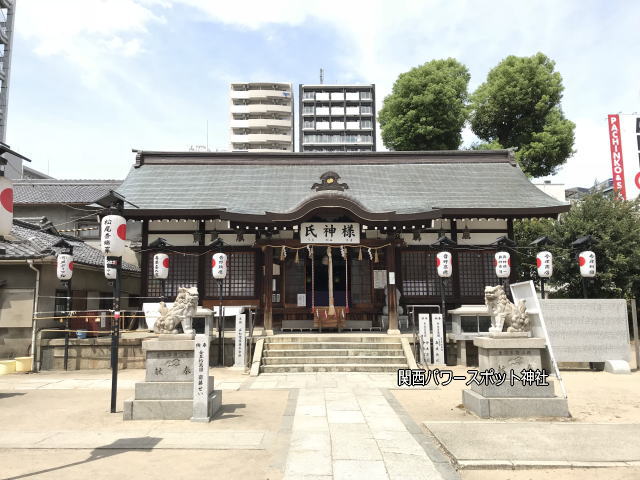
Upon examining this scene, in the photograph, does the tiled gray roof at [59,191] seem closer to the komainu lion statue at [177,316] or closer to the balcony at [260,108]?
the komainu lion statue at [177,316]

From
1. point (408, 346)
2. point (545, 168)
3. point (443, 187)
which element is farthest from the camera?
point (545, 168)

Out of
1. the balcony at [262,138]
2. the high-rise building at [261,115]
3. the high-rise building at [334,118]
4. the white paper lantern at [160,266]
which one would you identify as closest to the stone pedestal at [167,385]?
the white paper lantern at [160,266]

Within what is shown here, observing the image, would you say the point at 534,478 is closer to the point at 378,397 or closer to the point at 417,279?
the point at 378,397

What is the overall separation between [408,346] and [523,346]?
5810 millimetres

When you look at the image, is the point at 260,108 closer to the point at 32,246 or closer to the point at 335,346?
the point at 32,246

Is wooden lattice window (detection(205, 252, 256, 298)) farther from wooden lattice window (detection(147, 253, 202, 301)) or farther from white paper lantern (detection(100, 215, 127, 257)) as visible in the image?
white paper lantern (detection(100, 215, 127, 257))

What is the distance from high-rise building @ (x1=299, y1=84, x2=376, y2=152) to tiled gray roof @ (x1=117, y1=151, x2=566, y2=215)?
1922 inches

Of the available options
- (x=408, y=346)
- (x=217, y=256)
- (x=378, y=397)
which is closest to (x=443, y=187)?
(x=408, y=346)

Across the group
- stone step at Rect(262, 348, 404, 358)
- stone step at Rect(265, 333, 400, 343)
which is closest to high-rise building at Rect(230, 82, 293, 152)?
stone step at Rect(265, 333, 400, 343)

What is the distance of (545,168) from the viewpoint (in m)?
30.0

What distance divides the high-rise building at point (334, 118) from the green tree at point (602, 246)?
170 ft

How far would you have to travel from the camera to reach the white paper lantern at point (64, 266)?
1395 centimetres

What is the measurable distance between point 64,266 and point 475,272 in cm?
1513

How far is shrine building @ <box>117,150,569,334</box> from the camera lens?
618 inches
